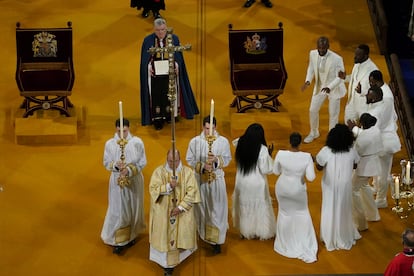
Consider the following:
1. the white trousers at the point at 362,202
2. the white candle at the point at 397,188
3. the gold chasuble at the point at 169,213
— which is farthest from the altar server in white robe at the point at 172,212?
the white candle at the point at 397,188

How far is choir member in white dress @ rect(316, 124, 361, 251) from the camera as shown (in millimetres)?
16625

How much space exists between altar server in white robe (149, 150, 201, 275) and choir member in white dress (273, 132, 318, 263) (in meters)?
1.11

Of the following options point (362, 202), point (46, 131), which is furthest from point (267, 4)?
point (362, 202)

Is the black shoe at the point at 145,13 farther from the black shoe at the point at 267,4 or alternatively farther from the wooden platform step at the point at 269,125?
the wooden platform step at the point at 269,125

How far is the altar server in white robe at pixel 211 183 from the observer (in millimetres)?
16750

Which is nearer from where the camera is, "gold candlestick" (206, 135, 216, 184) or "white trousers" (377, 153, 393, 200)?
"gold candlestick" (206, 135, 216, 184)

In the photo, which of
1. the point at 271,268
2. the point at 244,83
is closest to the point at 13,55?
the point at 244,83

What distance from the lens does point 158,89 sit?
19.4m

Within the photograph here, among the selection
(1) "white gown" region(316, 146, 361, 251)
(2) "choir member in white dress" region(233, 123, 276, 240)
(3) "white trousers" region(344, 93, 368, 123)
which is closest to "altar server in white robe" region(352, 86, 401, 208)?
(3) "white trousers" region(344, 93, 368, 123)

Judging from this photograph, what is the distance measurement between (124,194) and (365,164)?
121 inches

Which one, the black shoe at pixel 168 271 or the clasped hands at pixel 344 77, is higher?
the clasped hands at pixel 344 77

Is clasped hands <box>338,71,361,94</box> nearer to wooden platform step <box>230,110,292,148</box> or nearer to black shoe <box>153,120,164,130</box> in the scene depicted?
wooden platform step <box>230,110,292,148</box>

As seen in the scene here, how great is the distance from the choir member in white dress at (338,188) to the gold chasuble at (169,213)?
1.68 meters

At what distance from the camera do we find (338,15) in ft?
73.9
